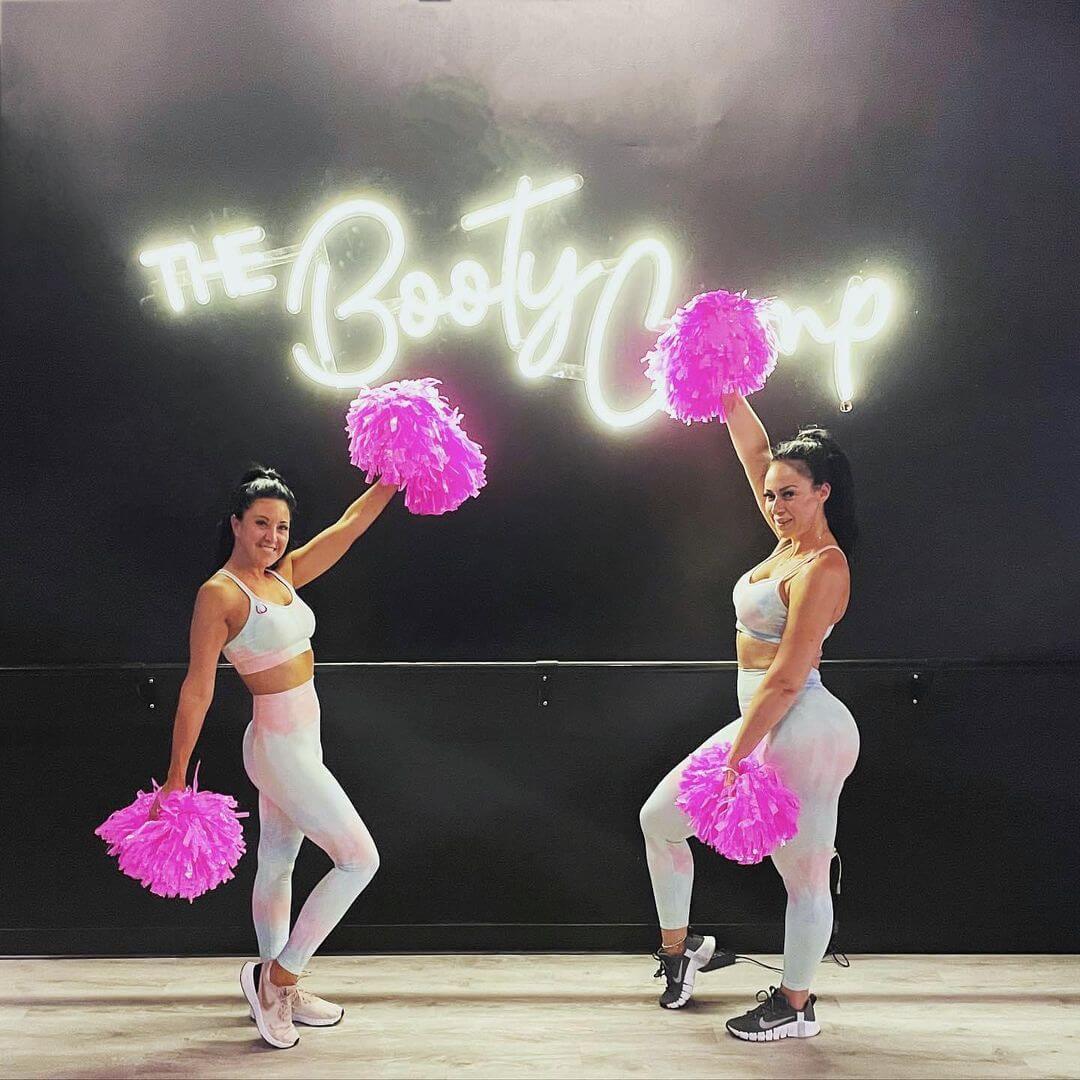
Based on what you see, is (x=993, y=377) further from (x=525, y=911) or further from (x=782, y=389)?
(x=525, y=911)

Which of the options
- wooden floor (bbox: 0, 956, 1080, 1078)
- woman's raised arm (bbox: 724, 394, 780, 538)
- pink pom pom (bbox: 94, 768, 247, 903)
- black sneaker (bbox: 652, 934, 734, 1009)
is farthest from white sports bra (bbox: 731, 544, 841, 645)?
pink pom pom (bbox: 94, 768, 247, 903)

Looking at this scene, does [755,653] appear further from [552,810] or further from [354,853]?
[354,853]

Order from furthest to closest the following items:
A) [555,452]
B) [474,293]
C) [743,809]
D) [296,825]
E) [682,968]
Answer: [555,452] → [474,293] → [682,968] → [296,825] → [743,809]

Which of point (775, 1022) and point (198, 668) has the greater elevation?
point (198, 668)

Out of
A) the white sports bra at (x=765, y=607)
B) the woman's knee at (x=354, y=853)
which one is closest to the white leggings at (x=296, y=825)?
the woman's knee at (x=354, y=853)

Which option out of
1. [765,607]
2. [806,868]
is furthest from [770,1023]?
[765,607]

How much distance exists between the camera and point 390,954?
4137 millimetres

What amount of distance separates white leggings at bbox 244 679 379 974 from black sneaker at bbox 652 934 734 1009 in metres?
0.93

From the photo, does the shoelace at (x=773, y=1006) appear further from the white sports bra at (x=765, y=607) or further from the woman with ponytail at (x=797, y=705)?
the white sports bra at (x=765, y=607)

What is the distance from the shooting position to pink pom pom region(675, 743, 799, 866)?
3.30m

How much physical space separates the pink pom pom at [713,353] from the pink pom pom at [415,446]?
64 cm

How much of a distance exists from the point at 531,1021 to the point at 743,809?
926 mm

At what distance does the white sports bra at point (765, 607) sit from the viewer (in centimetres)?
349

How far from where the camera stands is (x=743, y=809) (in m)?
3.31
